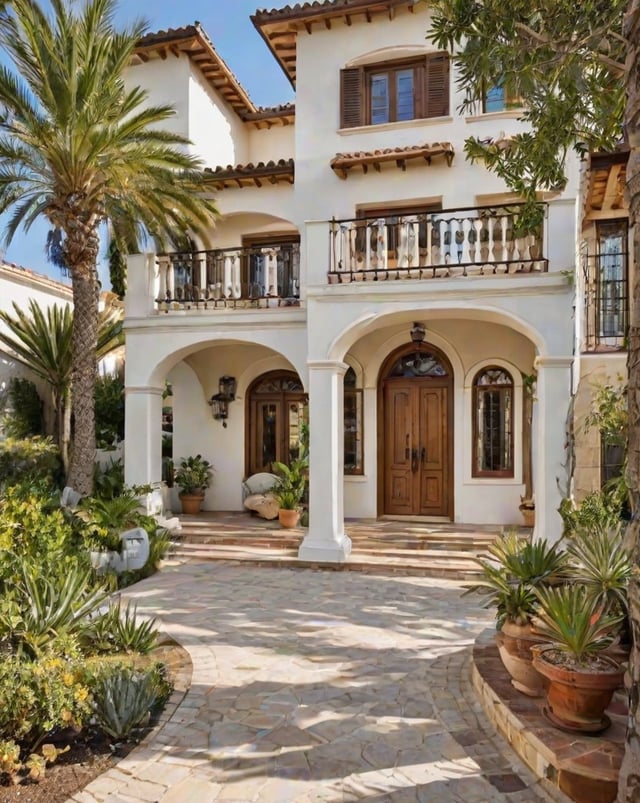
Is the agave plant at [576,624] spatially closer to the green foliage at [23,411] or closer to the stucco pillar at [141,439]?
the stucco pillar at [141,439]

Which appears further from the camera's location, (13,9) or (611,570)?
(13,9)

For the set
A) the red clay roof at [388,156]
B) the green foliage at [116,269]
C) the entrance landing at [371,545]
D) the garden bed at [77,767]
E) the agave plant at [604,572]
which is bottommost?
the garden bed at [77,767]

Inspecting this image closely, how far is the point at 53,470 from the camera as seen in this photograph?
12.6 meters

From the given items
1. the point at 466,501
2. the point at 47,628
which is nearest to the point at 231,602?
the point at 47,628

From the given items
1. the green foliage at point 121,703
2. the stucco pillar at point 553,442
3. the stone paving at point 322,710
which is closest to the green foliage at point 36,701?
the green foliage at point 121,703

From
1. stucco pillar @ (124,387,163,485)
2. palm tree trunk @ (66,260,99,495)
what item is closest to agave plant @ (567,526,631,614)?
stucco pillar @ (124,387,163,485)

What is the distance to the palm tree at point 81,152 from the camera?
29.5 ft

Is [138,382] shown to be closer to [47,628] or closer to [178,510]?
[178,510]

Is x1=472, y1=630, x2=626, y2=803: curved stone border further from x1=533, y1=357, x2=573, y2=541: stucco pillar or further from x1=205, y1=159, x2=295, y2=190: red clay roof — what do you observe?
x1=205, y1=159, x2=295, y2=190: red clay roof

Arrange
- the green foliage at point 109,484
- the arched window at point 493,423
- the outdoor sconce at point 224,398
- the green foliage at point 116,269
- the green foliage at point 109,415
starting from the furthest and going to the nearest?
the green foliage at point 116,269 → the green foliage at point 109,415 → the outdoor sconce at point 224,398 → the arched window at point 493,423 → the green foliage at point 109,484

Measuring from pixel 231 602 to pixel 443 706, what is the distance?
11.6 ft

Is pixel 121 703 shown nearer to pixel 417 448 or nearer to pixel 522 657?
pixel 522 657

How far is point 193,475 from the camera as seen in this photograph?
41.8 ft

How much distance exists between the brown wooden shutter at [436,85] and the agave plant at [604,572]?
9876 mm
